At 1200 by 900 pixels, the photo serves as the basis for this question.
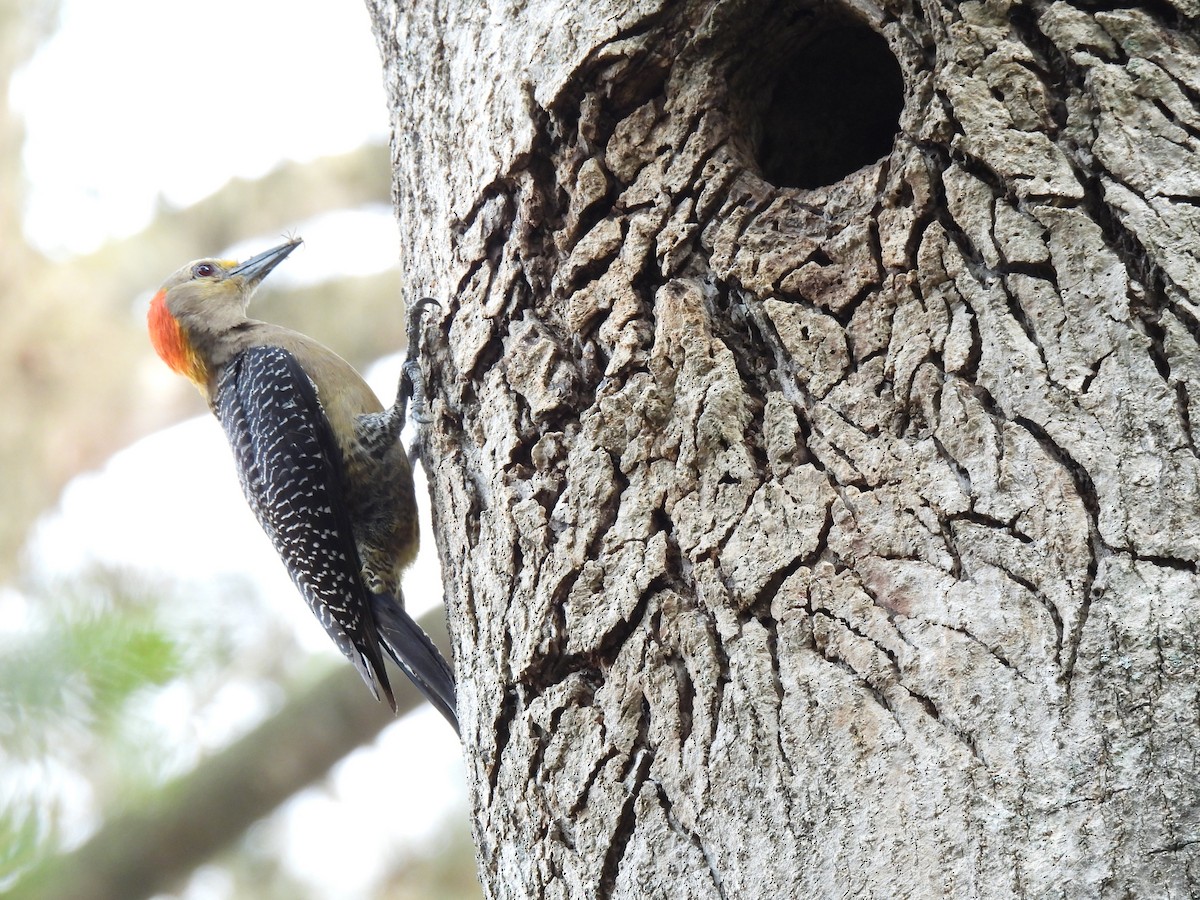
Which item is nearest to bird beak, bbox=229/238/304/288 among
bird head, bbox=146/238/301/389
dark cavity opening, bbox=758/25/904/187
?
bird head, bbox=146/238/301/389

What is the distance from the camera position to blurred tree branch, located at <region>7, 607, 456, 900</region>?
14.2ft

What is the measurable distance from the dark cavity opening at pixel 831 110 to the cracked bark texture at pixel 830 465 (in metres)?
0.43

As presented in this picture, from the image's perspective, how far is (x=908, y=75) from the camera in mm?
2059

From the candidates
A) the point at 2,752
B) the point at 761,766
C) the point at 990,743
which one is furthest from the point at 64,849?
the point at 990,743

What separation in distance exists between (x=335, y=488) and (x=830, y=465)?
106 inches

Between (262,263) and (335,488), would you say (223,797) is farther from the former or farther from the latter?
(262,263)

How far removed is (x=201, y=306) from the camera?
16.5ft

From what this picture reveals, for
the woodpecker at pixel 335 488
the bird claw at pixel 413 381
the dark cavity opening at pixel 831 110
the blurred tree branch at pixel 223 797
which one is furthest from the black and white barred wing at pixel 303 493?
the dark cavity opening at pixel 831 110

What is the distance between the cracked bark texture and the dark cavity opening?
1.42 feet

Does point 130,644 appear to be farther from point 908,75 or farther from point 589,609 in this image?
point 908,75

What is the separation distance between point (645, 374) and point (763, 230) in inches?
13.3

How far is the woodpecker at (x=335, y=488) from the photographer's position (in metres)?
4.00

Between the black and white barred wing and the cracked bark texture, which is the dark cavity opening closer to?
the cracked bark texture

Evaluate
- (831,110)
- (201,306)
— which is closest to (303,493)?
(201,306)
